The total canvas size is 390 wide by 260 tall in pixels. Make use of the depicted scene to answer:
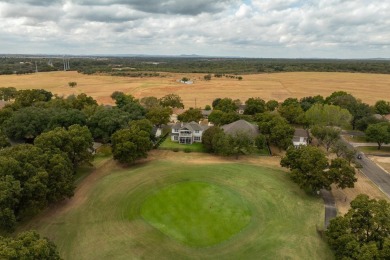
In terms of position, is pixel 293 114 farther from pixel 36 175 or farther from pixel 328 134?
pixel 36 175

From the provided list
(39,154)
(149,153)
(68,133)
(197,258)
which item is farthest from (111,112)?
(197,258)

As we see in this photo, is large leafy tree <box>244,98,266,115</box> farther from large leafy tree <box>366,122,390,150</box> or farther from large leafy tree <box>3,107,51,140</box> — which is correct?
large leafy tree <box>3,107,51,140</box>

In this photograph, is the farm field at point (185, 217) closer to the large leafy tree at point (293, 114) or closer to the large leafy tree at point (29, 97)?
the large leafy tree at point (293, 114)

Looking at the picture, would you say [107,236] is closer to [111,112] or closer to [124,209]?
[124,209]

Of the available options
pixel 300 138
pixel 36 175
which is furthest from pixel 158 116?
pixel 36 175

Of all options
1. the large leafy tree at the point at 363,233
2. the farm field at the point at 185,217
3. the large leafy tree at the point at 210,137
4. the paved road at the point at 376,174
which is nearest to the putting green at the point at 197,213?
the farm field at the point at 185,217
